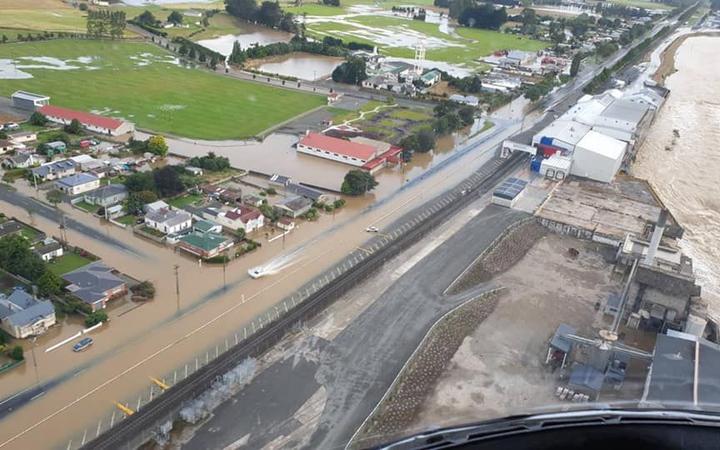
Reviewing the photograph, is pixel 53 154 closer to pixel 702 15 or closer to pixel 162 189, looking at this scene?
pixel 162 189

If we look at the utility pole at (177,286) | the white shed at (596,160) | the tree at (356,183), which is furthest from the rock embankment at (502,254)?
the utility pole at (177,286)

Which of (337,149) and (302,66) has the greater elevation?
(302,66)

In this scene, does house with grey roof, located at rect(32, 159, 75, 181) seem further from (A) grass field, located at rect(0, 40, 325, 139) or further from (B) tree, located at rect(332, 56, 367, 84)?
(B) tree, located at rect(332, 56, 367, 84)

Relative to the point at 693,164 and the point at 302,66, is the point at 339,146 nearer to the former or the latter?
the point at 693,164

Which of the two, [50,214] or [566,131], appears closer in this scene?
[50,214]

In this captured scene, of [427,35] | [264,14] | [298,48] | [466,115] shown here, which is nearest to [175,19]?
[264,14]

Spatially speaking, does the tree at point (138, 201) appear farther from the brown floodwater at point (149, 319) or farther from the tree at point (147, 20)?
the tree at point (147, 20)
